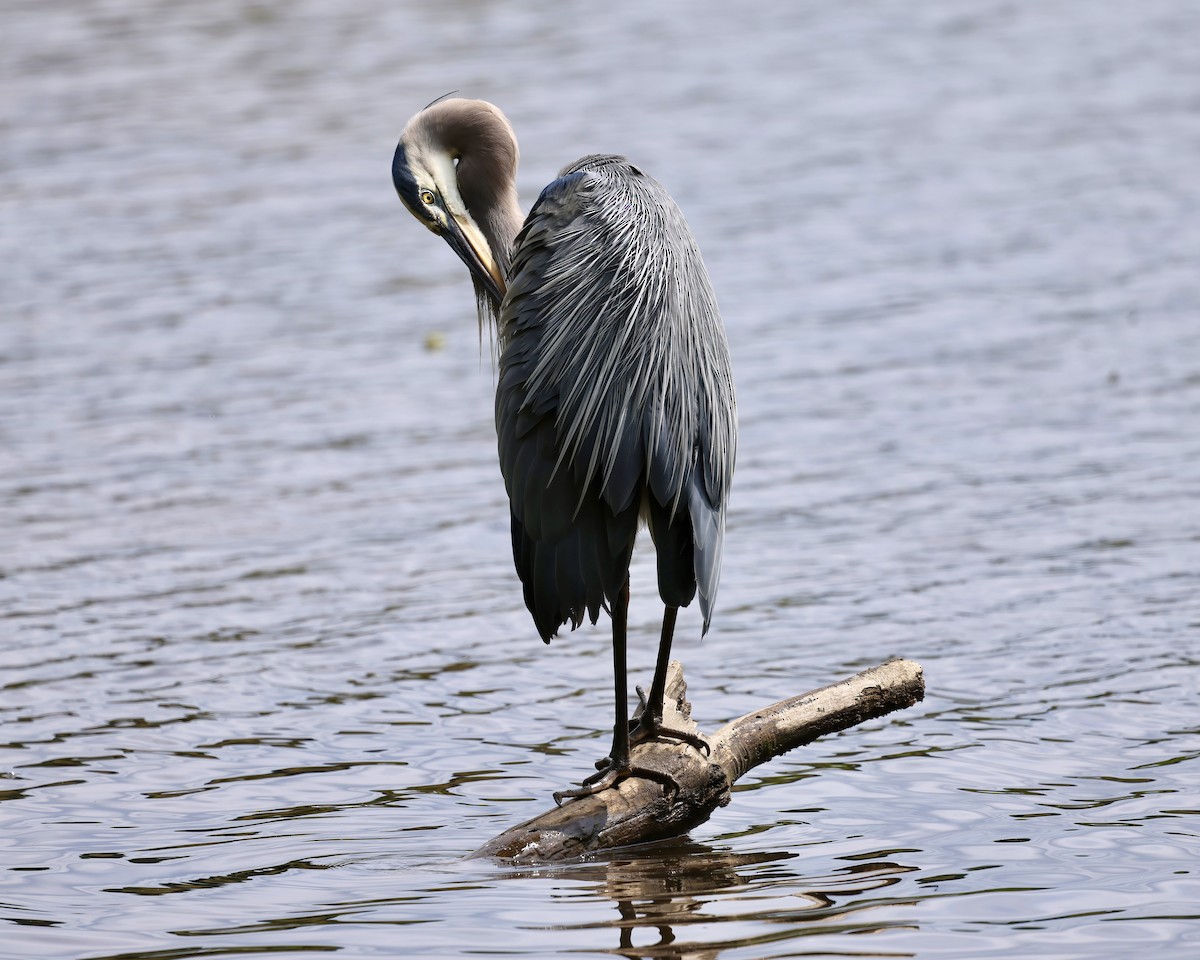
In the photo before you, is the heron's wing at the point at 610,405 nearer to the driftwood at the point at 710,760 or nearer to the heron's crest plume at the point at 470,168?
the driftwood at the point at 710,760

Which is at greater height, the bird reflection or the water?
the water

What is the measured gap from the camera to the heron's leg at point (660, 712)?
5320mm

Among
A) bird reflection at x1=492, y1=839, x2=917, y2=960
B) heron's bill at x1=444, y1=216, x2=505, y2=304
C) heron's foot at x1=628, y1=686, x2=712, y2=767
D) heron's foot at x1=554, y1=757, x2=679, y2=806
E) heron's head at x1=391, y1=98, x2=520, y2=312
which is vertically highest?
heron's head at x1=391, y1=98, x2=520, y2=312

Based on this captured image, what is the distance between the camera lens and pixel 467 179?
635 cm

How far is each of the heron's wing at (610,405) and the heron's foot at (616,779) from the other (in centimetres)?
46

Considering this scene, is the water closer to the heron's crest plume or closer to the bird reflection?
the bird reflection

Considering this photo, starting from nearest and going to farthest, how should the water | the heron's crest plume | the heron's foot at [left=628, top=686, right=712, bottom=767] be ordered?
the water, the heron's foot at [left=628, top=686, right=712, bottom=767], the heron's crest plume

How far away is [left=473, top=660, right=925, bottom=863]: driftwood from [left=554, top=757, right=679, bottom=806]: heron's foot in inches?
0.5

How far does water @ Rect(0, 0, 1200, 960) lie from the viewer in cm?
509

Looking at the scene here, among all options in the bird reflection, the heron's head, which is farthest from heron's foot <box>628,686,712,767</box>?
the heron's head

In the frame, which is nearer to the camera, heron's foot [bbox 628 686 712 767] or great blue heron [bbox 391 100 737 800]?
great blue heron [bbox 391 100 737 800]

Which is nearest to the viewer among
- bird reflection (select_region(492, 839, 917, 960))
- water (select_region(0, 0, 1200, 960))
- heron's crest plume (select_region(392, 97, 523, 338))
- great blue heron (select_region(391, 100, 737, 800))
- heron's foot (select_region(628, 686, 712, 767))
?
bird reflection (select_region(492, 839, 917, 960))

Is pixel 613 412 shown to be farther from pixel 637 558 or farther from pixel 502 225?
pixel 637 558

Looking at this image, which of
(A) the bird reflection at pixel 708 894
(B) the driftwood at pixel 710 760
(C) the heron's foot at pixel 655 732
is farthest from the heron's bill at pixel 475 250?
(A) the bird reflection at pixel 708 894
